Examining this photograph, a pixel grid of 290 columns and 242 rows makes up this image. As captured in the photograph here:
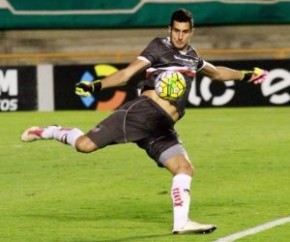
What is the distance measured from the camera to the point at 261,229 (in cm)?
1020

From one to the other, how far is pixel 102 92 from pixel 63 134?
15.2m

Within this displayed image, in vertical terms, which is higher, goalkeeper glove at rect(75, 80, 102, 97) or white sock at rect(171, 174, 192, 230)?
goalkeeper glove at rect(75, 80, 102, 97)

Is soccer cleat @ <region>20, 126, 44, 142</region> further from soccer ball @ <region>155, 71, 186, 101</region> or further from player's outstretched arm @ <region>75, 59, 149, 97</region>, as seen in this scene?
soccer ball @ <region>155, 71, 186, 101</region>

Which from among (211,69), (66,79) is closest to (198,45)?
(66,79)

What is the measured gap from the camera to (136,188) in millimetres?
13172

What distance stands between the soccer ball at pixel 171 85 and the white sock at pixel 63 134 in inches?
32.9

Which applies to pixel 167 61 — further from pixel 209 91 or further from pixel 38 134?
pixel 209 91

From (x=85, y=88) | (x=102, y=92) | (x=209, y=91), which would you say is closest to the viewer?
(x=85, y=88)

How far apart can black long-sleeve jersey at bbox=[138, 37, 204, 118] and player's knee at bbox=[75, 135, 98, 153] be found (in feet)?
2.32

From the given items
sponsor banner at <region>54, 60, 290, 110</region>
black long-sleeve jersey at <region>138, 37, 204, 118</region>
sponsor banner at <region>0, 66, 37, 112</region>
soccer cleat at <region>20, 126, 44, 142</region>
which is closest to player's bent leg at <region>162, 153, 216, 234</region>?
black long-sleeve jersey at <region>138, 37, 204, 118</region>

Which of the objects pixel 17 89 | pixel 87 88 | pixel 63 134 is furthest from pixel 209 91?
pixel 87 88

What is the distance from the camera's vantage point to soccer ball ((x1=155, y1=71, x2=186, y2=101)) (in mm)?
10188

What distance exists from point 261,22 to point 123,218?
19418mm

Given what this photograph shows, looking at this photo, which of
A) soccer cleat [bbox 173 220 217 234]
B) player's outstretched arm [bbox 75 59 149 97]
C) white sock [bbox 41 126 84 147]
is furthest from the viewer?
white sock [bbox 41 126 84 147]
